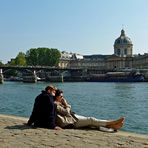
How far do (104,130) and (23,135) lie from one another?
1.80 m

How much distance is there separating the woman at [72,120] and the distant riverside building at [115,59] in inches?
5400

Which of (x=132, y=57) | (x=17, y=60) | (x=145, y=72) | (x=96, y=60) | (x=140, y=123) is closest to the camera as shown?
(x=140, y=123)

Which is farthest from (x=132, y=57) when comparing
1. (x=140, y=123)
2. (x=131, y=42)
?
(x=140, y=123)

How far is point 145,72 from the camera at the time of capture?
395 feet

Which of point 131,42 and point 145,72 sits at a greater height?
point 131,42

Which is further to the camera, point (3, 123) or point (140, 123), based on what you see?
point (140, 123)

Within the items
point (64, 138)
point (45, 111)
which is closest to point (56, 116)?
point (45, 111)

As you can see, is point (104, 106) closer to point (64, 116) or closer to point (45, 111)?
point (64, 116)

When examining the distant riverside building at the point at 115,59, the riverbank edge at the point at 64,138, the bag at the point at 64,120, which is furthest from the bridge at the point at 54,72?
the riverbank edge at the point at 64,138

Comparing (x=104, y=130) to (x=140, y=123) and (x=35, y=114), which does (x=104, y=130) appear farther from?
(x=140, y=123)

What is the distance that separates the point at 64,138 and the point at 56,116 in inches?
41.4

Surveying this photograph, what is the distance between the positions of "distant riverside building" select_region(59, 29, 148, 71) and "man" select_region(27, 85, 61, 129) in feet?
451

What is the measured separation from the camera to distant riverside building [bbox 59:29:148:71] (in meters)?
156

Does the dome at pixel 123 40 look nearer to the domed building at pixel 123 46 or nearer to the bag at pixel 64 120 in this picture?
the domed building at pixel 123 46
